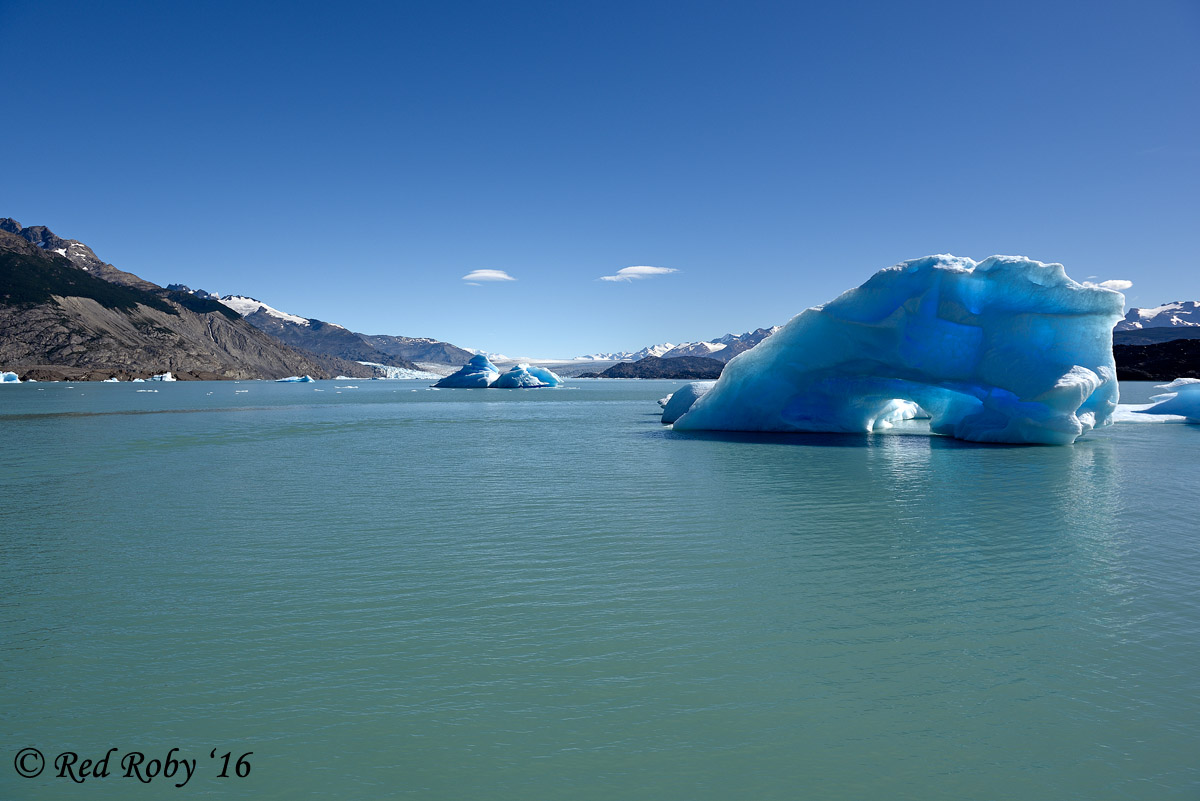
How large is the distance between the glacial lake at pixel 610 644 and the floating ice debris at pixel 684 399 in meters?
17.5

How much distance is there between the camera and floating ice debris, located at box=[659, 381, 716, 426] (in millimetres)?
30344

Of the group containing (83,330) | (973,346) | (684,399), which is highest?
(83,330)

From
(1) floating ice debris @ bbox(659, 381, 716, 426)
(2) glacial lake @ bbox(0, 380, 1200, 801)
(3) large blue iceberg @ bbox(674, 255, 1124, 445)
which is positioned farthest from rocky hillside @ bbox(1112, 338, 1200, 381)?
(2) glacial lake @ bbox(0, 380, 1200, 801)

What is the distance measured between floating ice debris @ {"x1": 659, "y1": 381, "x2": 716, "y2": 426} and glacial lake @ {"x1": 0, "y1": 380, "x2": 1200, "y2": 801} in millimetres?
17484

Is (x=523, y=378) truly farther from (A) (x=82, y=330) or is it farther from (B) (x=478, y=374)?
(A) (x=82, y=330)

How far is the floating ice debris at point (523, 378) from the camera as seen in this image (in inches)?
3684

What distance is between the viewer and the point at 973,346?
2108 centimetres

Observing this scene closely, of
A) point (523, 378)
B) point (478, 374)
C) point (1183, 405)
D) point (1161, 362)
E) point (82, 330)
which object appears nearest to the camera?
point (1183, 405)

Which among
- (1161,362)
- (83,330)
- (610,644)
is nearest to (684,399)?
(610,644)

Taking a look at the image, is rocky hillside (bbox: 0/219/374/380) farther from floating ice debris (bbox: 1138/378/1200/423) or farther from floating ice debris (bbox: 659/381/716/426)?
floating ice debris (bbox: 1138/378/1200/423)

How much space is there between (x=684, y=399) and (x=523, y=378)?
65.2 meters

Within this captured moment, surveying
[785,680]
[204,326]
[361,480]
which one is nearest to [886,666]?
[785,680]

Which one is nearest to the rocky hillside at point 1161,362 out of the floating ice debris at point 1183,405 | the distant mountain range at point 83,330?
the floating ice debris at point 1183,405

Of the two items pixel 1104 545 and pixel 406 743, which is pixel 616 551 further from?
pixel 1104 545
